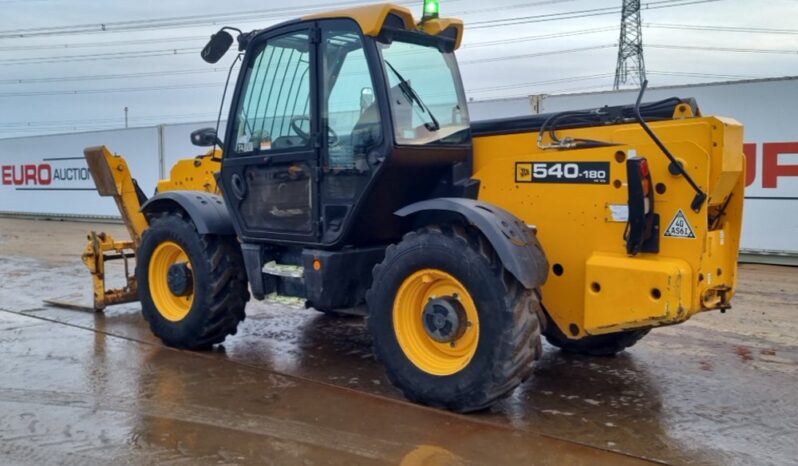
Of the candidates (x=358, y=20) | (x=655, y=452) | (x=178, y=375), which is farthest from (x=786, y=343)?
(x=178, y=375)

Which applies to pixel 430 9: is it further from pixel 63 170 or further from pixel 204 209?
pixel 63 170

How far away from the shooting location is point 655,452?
4.19 meters

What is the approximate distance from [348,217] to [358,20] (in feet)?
4.33

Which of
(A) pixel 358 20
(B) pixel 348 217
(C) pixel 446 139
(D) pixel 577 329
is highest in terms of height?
(A) pixel 358 20

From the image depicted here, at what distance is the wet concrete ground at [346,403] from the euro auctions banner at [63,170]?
13.3 m

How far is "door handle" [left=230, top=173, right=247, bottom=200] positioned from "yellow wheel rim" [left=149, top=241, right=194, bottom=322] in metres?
0.82

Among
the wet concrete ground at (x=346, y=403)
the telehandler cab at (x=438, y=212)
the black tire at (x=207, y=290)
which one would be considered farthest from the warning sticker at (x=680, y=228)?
the black tire at (x=207, y=290)

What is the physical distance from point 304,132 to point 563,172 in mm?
1849

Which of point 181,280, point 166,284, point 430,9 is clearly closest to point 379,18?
point 430,9

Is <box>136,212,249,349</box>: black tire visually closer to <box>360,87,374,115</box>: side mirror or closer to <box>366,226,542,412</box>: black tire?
<box>366,226,542,412</box>: black tire

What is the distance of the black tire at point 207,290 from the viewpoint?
622cm

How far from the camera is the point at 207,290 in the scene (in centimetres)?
620

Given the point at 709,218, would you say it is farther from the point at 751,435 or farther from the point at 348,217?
the point at 348,217

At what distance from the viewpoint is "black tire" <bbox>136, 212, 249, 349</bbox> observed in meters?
6.22
